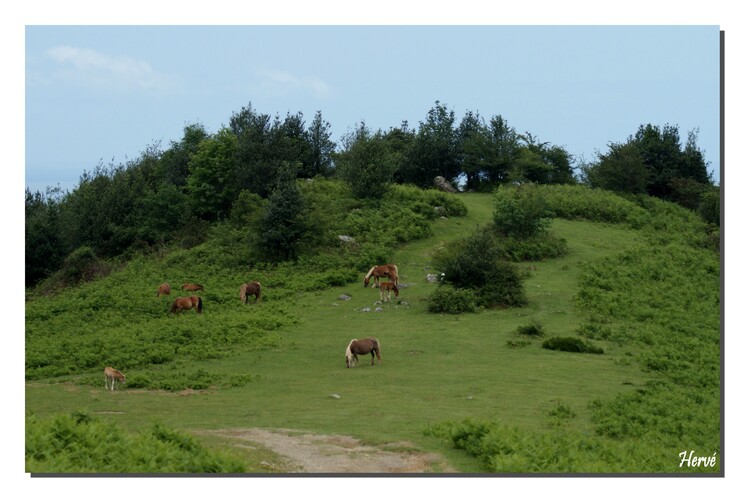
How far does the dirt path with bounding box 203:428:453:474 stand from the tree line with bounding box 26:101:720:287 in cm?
2516

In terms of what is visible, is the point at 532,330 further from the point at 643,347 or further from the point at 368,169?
the point at 368,169

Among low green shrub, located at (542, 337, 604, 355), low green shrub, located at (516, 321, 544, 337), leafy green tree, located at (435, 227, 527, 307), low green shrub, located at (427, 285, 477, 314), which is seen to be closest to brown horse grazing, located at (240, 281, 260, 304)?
low green shrub, located at (427, 285, 477, 314)

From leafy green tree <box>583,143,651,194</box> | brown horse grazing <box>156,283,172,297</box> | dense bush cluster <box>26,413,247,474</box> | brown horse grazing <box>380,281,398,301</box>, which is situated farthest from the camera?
leafy green tree <box>583,143,651,194</box>

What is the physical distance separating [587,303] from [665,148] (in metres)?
34.5

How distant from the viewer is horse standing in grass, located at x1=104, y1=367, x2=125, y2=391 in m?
24.6

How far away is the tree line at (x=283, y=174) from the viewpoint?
5112 cm

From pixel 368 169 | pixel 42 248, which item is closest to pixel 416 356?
pixel 368 169

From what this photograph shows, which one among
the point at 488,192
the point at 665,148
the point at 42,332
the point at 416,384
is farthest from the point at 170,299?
the point at 665,148

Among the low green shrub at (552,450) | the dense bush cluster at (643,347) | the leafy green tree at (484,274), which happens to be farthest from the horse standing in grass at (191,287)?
the low green shrub at (552,450)

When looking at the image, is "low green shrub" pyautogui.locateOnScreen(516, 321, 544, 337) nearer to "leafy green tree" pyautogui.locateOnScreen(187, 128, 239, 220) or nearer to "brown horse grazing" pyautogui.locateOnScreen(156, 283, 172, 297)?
"brown horse grazing" pyautogui.locateOnScreen(156, 283, 172, 297)

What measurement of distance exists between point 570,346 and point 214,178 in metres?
29.4

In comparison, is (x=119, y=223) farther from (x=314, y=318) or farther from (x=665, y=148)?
(x=665, y=148)

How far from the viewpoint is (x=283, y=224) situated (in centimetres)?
4353

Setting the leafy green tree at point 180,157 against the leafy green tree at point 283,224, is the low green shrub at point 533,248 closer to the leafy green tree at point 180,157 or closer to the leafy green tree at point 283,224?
the leafy green tree at point 283,224
